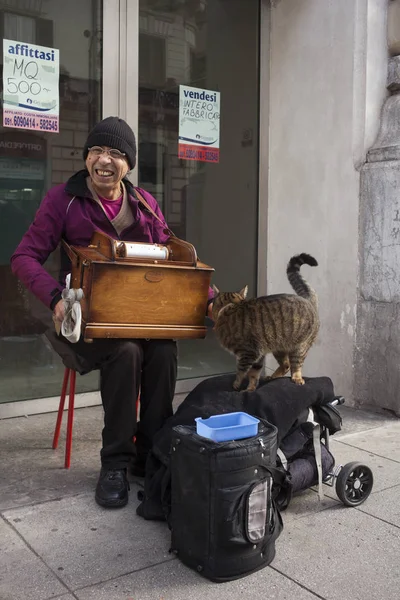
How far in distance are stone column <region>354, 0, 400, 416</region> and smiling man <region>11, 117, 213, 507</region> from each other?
66.2 inches

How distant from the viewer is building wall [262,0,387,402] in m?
4.35

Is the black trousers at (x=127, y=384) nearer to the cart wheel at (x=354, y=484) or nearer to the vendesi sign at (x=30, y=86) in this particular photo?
the cart wheel at (x=354, y=484)

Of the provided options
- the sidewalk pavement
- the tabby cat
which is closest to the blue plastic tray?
the sidewalk pavement

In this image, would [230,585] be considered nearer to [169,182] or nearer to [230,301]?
[230,301]

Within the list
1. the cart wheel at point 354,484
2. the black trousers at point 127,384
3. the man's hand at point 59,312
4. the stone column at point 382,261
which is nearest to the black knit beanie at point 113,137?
the man's hand at point 59,312

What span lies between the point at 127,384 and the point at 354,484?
3.65ft

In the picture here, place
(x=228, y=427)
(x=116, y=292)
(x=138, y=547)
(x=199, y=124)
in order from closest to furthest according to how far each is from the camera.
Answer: (x=228, y=427)
(x=138, y=547)
(x=116, y=292)
(x=199, y=124)

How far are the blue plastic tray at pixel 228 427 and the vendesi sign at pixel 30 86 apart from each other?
248 centimetres

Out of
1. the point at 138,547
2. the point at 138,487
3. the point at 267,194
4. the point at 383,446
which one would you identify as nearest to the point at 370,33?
the point at 267,194

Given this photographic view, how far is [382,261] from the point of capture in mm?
4246

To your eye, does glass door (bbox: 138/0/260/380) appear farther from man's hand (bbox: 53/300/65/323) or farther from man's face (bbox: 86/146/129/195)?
man's hand (bbox: 53/300/65/323)

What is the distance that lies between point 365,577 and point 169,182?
304 cm

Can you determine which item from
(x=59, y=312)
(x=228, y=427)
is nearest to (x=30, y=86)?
(x=59, y=312)

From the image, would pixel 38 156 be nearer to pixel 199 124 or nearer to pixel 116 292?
pixel 199 124
